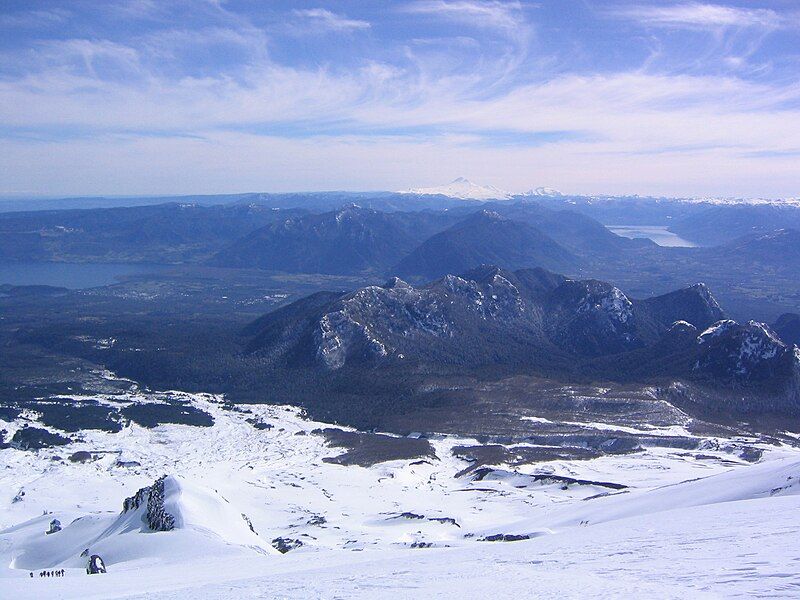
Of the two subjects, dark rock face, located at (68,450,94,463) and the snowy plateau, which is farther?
dark rock face, located at (68,450,94,463)

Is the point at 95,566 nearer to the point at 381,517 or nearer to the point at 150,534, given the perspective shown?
the point at 150,534

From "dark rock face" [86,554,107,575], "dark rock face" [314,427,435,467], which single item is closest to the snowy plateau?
"dark rock face" [86,554,107,575]

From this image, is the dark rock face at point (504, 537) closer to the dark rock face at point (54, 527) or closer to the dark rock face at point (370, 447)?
the dark rock face at point (54, 527)

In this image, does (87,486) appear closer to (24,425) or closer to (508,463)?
(24,425)

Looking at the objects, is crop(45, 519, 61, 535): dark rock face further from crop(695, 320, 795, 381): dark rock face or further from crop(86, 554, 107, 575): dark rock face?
crop(695, 320, 795, 381): dark rock face

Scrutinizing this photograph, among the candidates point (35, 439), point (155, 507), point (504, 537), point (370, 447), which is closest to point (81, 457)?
point (35, 439)

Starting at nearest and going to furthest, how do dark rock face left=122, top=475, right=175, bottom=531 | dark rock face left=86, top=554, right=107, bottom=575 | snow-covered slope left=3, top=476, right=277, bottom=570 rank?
dark rock face left=86, top=554, right=107, bottom=575, snow-covered slope left=3, top=476, right=277, bottom=570, dark rock face left=122, top=475, right=175, bottom=531

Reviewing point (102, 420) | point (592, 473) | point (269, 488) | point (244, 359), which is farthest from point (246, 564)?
point (244, 359)

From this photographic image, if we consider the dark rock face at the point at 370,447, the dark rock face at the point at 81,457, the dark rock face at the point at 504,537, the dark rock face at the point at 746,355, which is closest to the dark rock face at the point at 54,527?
the dark rock face at the point at 504,537
